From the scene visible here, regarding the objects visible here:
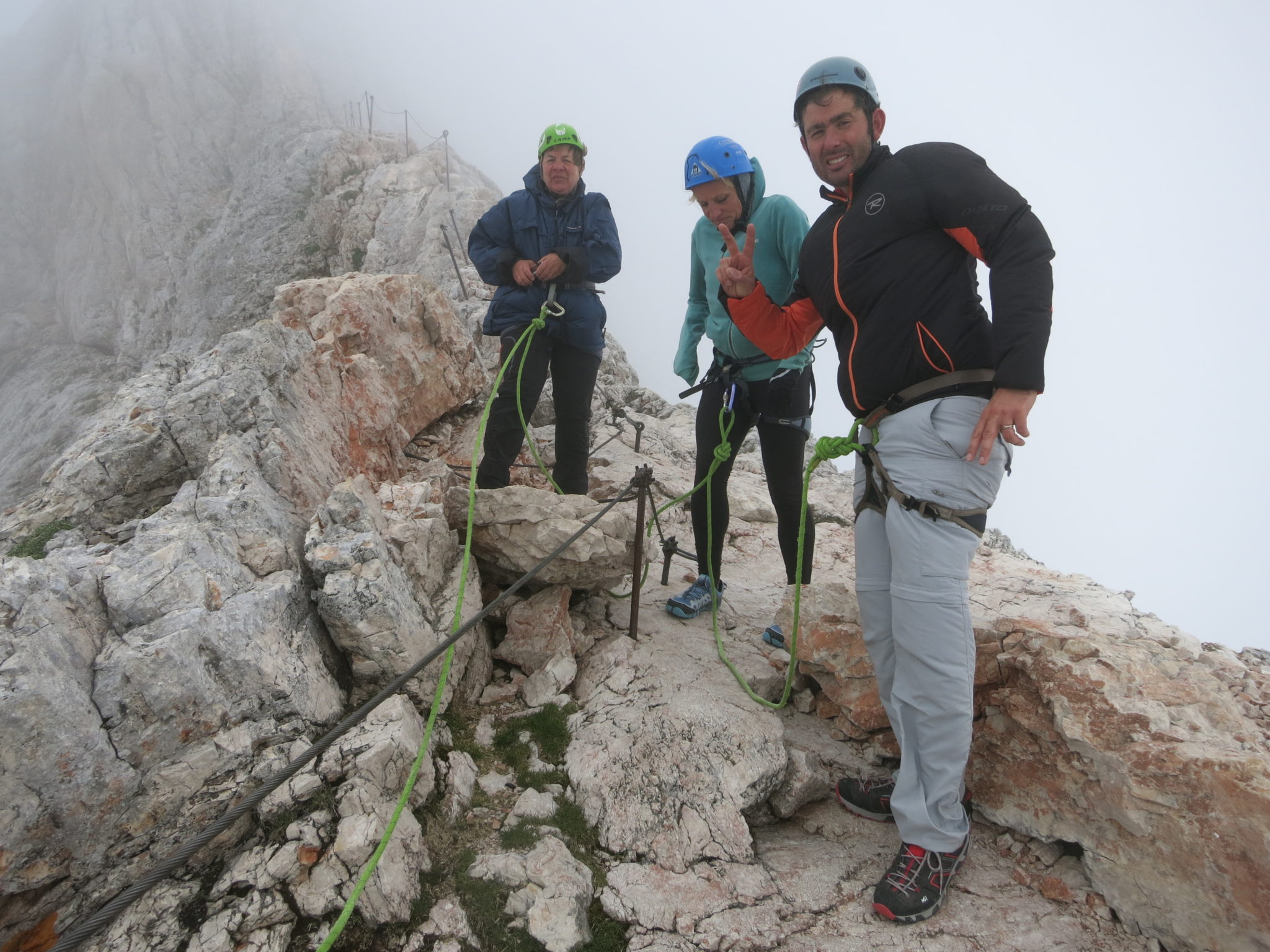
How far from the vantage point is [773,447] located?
408cm

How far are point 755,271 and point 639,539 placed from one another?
188 cm

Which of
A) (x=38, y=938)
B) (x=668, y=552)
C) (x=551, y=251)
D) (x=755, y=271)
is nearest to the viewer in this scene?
(x=38, y=938)

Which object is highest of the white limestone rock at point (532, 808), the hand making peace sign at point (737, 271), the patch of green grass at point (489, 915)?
the hand making peace sign at point (737, 271)

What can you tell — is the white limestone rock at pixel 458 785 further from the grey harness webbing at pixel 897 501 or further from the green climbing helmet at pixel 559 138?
the green climbing helmet at pixel 559 138

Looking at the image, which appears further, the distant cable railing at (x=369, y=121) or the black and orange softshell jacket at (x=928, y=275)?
the distant cable railing at (x=369, y=121)

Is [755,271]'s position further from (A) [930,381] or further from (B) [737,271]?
(A) [930,381]

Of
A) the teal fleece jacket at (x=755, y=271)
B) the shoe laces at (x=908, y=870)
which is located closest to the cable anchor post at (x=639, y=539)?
the teal fleece jacket at (x=755, y=271)

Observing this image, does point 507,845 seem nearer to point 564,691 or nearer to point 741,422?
point 564,691

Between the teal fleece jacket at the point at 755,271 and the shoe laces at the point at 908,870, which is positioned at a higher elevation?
the teal fleece jacket at the point at 755,271

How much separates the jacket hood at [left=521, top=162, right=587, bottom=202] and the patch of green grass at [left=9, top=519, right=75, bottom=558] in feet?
12.2

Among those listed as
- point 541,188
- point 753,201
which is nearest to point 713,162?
point 753,201

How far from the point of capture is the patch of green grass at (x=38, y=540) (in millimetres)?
3104

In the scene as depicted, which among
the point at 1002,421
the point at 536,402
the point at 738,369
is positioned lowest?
the point at 536,402

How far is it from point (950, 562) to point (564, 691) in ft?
8.00
